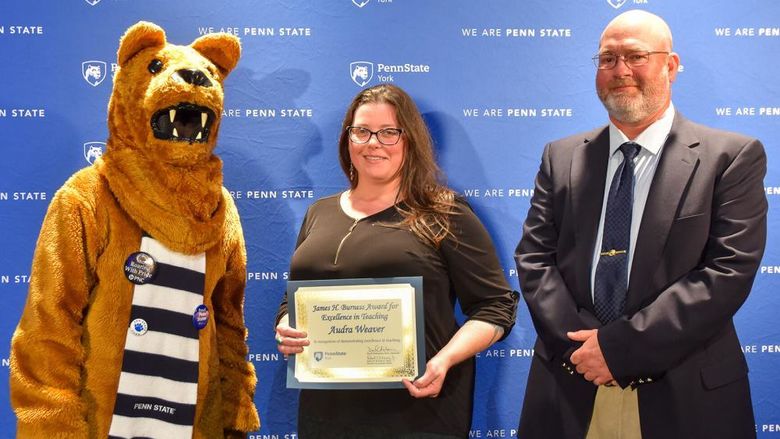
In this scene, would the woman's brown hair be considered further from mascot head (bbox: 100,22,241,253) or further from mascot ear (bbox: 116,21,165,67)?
mascot ear (bbox: 116,21,165,67)

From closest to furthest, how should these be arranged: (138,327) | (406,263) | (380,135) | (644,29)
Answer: (138,327) < (644,29) < (406,263) < (380,135)

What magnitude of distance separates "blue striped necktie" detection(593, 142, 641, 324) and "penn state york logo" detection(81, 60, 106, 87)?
6.35 feet

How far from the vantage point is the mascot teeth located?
87.7 inches

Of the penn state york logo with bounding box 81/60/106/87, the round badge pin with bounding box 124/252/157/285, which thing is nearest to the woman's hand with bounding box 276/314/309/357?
the round badge pin with bounding box 124/252/157/285

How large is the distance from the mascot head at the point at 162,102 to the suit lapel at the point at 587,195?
106 centimetres

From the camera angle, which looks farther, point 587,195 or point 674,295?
point 587,195

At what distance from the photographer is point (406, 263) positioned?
239 cm

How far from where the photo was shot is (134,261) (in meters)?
2.18

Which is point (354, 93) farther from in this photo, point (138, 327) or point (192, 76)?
point (138, 327)

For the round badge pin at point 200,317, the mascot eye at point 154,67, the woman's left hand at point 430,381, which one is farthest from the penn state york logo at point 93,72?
the woman's left hand at point 430,381

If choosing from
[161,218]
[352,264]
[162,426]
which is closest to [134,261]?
[161,218]

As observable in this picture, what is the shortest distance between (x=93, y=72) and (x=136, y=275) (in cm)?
120

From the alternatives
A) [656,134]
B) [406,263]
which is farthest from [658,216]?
[406,263]

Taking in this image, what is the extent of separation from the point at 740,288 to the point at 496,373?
1.22 m
